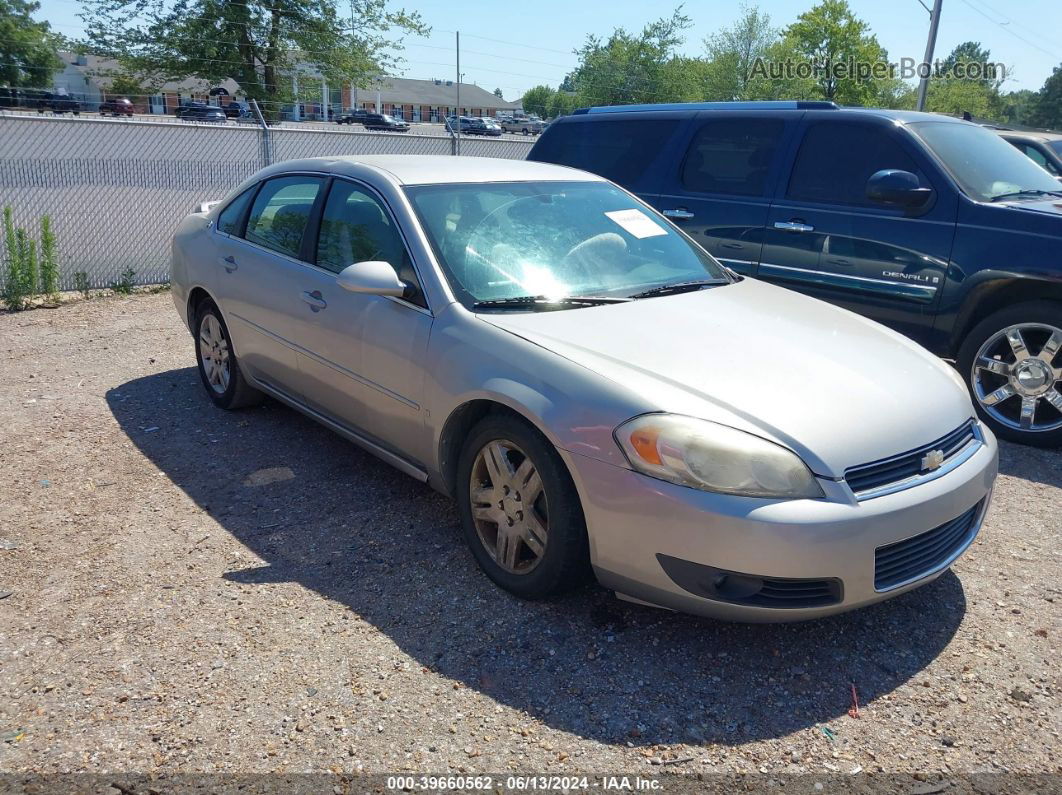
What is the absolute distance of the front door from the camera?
3.77 metres

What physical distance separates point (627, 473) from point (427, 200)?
1.83m

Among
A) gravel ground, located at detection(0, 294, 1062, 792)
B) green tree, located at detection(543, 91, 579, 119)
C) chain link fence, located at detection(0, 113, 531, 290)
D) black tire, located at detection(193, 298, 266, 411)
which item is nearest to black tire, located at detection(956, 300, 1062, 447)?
gravel ground, located at detection(0, 294, 1062, 792)

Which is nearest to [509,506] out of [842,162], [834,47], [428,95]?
[842,162]

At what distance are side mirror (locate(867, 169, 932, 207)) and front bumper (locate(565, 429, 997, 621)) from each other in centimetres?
295

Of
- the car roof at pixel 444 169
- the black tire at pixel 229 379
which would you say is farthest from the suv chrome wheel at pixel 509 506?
the black tire at pixel 229 379

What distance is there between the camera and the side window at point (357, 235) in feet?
12.9

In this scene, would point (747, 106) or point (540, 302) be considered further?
point (747, 106)

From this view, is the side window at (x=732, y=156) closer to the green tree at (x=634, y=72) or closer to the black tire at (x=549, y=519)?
the black tire at (x=549, y=519)

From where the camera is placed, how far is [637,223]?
14.7ft

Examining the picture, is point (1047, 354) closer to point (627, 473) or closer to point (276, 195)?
point (627, 473)

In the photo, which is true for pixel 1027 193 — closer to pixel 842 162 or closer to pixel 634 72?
pixel 842 162

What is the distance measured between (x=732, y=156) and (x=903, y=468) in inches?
162

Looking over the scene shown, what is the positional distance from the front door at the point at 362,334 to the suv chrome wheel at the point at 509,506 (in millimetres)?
448

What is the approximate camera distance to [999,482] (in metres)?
4.72
